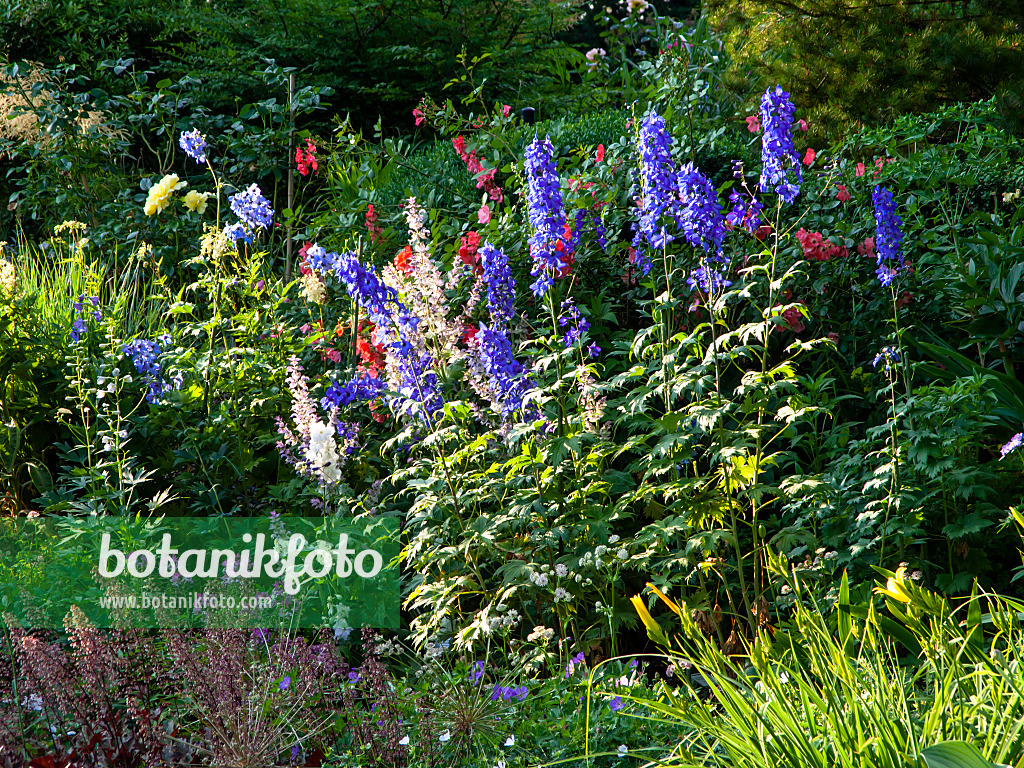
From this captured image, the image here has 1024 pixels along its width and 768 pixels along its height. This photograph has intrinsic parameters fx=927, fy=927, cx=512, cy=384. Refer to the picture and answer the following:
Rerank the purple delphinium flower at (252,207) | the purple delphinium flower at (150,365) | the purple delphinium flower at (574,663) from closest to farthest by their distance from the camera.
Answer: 1. the purple delphinium flower at (574,663)
2. the purple delphinium flower at (150,365)
3. the purple delphinium flower at (252,207)

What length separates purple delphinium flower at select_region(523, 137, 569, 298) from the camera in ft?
10.5

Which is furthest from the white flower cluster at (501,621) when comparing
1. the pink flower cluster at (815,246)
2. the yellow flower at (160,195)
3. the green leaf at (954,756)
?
the yellow flower at (160,195)

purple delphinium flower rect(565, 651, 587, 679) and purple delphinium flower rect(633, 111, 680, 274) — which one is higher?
purple delphinium flower rect(633, 111, 680, 274)

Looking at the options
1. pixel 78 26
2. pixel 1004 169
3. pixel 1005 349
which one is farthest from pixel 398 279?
pixel 78 26

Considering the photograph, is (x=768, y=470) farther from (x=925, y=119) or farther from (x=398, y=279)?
(x=925, y=119)

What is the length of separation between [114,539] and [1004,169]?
434 cm

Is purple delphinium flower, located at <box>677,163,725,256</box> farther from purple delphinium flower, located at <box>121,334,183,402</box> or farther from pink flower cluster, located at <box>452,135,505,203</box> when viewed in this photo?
purple delphinium flower, located at <box>121,334,183,402</box>

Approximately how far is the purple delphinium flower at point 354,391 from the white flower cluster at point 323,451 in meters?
0.30

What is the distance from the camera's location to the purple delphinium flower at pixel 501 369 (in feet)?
10.7

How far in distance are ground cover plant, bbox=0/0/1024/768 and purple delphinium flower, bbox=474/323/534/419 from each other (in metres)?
0.03

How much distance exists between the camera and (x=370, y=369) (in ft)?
12.0

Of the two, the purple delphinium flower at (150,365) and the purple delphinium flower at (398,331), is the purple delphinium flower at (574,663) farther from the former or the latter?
the purple delphinium flower at (150,365)

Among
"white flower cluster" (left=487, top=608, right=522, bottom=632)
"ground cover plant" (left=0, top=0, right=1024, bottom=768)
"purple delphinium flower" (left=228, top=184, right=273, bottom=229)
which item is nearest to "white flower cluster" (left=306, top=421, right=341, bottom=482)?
"ground cover plant" (left=0, top=0, right=1024, bottom=768)

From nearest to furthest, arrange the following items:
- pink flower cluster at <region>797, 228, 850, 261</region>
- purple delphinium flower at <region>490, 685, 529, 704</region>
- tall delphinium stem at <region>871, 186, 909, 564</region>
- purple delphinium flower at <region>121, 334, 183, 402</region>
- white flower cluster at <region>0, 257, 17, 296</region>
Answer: purple delphinium flower at <region>490, 685, 529, 704</region> < tall delphinium stem at <region>871, 186, 909, 564</region> < pink flower cluster at <region>797, 228, 850, 261</region> < purple delphinium flower at <region>121, 334, 183, 402</region> < white flower cluster at <region>0, 257, 17, 296</region>
